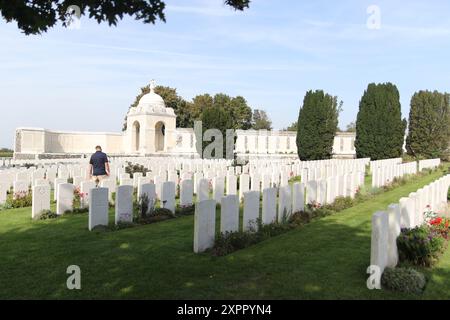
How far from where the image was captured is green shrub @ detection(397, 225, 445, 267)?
6.04 m

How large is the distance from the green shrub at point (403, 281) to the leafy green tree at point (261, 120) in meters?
70.6

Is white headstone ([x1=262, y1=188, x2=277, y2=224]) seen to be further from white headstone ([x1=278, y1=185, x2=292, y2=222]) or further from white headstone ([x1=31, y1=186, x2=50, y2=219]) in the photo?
white headstone ([x1=31, y1=186, x2=50, y2=219])

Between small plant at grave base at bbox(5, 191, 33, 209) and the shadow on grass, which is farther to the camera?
small plant at grave base at bbox(5, 191, 33, 209)

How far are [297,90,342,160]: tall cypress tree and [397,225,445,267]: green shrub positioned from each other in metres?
26.6

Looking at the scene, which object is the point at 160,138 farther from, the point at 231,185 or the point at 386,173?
the point at 231,185

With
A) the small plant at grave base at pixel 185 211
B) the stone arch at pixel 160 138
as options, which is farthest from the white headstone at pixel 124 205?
the stone arch at pixel 160 138

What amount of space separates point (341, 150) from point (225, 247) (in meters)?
48.8

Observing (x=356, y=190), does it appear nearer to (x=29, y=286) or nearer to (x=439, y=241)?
(x=439, y=241)

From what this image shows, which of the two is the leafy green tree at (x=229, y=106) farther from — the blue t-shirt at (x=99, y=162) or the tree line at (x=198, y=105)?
the blue t-shirt at (x=99, y=162)

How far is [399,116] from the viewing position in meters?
31.2

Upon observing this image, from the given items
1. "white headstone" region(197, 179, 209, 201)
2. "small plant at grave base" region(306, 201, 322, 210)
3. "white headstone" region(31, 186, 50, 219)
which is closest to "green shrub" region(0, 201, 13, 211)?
"white headstone" region(31, 186, 50, 219)

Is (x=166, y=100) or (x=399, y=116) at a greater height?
(x=166, y=100)

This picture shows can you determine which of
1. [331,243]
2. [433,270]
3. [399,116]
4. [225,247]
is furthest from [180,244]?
[399,116]

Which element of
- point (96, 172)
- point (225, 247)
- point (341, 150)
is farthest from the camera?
point (341, 150)
